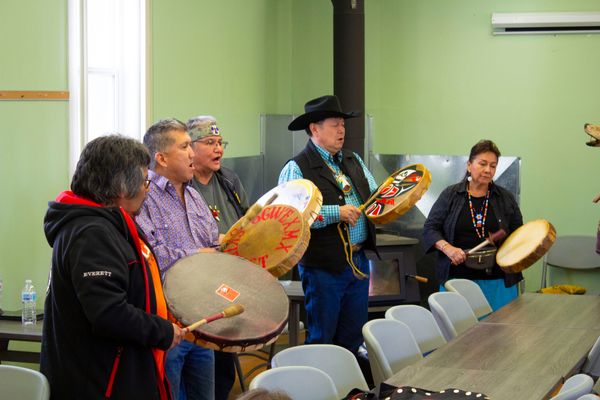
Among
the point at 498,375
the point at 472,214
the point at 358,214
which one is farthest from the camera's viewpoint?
the point at 472,214

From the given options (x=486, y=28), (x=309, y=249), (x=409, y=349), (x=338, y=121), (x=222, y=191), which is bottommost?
(x=409, y=349)

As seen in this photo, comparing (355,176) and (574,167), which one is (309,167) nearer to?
(355,176)

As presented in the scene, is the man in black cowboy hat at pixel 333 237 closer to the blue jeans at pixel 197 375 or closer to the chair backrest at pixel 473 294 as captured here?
the chair backrest at pixel 473 294

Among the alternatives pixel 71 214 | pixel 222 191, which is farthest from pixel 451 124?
pixel 71 214

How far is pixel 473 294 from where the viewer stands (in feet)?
17.5

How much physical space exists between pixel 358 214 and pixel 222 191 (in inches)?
31.1

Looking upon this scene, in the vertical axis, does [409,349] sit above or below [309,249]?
below

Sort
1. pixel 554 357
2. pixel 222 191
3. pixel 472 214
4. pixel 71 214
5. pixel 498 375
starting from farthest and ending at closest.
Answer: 1. pixel 472 214
2. pixel 222 191
3. pixel 554 357
4. pixel 498 375
5. pixel 71 214

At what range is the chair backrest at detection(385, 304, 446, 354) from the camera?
4.36 metres

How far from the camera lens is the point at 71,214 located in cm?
280

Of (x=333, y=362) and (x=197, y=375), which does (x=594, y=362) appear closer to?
(x=333, y=362)

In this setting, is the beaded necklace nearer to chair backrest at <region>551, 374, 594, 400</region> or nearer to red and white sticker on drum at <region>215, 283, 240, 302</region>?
chair backrest at <region>551, 374, 594, 400</region>


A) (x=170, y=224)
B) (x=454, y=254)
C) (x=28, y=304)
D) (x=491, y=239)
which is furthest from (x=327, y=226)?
(x=28, y=304)

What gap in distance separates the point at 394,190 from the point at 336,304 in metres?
0.70
